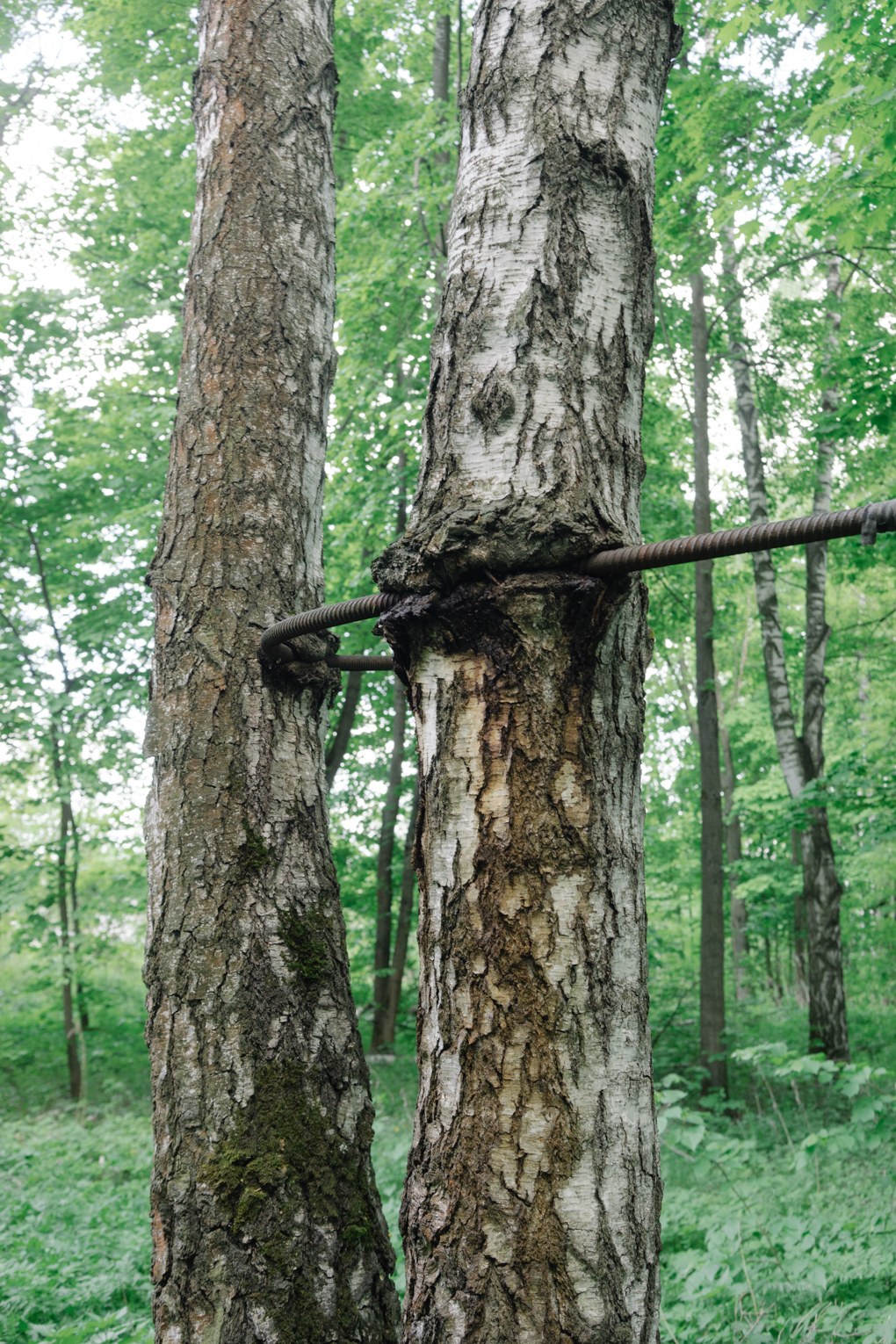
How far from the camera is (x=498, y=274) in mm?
1591

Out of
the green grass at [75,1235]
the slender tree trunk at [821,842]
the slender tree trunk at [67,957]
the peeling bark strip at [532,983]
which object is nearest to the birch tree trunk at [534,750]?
the peeling bark strip at [532,983]

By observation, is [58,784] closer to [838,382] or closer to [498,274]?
[838,382]

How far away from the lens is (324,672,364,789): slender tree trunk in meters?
11.4

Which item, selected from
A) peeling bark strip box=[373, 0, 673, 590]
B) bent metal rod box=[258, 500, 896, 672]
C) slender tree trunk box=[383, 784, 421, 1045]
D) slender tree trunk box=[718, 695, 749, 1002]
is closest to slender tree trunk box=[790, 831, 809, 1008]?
slender tree trunk box=[718, 695, 749, 1002]

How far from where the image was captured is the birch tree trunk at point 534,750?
127 centimetres

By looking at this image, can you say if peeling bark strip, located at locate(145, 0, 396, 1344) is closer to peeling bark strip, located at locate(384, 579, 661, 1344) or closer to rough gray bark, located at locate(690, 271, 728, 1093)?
peeling bark strip, located at locate(384, 579, 661, 1344)

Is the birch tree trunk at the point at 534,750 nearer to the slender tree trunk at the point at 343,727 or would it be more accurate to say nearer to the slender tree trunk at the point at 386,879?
the slender tree trunk at the point at 343,727

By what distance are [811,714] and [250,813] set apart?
10473 millimetres

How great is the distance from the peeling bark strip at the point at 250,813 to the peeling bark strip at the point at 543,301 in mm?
1025

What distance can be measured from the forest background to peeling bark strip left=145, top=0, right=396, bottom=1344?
141 inches

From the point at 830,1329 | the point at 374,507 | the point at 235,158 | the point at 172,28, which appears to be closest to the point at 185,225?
the point at 172,28

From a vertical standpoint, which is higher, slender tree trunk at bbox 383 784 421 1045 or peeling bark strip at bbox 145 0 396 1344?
peeling bark strip at bbox 145 0 396 1344

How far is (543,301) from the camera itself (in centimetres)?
156

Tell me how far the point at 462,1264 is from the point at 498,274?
1.51 metres
